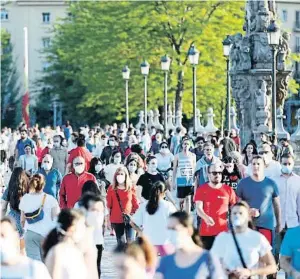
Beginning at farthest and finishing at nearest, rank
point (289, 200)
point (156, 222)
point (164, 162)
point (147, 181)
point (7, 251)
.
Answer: point (164, 162)
point (147, 181)
point (289, 200)
point (156, 222)
point (7, 251)

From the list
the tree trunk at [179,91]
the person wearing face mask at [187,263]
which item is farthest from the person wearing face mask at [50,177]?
the tree trunk at [179,91]

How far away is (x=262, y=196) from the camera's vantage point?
14453mm

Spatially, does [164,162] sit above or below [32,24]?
below

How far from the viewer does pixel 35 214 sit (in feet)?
48.1

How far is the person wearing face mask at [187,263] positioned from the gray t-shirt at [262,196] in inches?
193

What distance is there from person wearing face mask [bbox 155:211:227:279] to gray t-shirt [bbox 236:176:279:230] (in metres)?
4.91

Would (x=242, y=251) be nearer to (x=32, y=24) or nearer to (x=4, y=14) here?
(x=4, y=14)

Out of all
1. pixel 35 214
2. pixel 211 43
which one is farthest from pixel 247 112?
pixel 35 214

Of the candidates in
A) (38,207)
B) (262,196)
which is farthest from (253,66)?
(38,207)

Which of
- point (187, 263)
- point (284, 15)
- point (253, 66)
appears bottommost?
point (187, 263)

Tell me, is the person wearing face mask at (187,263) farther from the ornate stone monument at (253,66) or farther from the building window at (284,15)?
the building window at (284,15)

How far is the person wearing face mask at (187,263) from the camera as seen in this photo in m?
9.19

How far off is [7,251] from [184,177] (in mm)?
14091

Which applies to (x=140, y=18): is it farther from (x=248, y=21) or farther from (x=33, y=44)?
(x=33, y=44)
